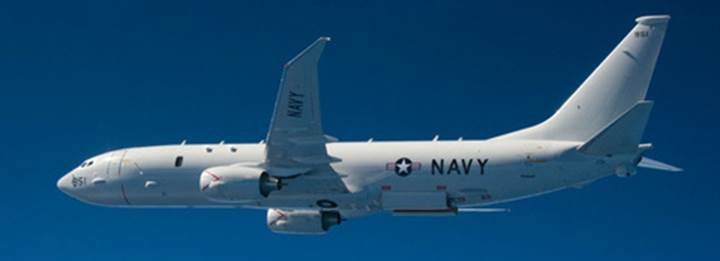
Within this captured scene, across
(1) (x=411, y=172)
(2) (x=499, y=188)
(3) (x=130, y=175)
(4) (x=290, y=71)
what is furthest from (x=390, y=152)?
(3) (x=130, y=175)

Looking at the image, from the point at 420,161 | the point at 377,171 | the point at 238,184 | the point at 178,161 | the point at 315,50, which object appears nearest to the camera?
the point at 315,50

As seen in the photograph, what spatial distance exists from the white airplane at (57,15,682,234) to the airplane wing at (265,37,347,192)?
37 millimetres

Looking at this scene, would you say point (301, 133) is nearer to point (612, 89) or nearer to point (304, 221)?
point (304, 221)

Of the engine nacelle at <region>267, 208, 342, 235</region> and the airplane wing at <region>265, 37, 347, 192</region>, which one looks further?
the engine nacelle at <region>267, 208, 342, 235</region>

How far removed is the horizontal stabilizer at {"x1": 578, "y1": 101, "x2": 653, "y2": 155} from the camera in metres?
35.7

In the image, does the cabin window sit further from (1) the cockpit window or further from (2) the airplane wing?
(2) the airplane wing

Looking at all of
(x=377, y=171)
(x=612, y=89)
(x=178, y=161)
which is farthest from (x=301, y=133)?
(x=612, y=89)

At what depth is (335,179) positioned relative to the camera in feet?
137

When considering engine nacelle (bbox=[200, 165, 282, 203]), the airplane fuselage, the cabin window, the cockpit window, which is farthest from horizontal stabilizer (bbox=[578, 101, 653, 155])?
the cockpit window

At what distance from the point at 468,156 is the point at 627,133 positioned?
6436mm

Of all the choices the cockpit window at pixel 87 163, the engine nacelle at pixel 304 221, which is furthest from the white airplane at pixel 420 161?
the cockpit window at pixel 87 163

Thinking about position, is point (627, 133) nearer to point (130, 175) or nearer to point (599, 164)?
point (599, 164)

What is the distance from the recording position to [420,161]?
41375 mm

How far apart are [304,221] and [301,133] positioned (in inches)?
359
